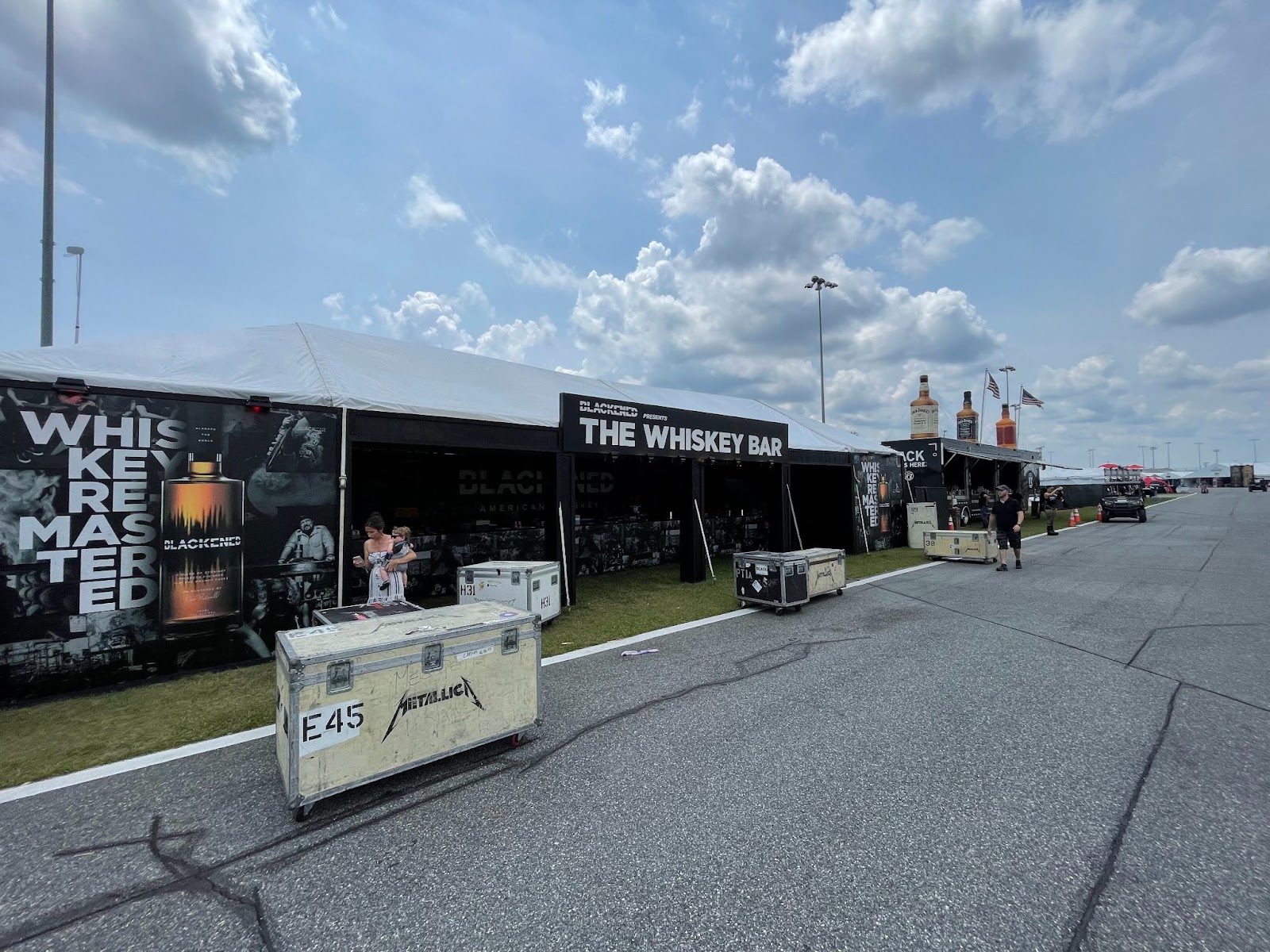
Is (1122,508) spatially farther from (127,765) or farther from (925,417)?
(127,765)

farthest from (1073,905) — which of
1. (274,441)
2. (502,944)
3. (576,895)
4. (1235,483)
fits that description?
(1235,483)

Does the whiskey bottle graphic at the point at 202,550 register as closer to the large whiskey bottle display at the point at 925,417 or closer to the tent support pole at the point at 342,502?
the tent support pole at the point at 342,502

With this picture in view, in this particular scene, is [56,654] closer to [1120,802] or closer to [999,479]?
[1120,802]

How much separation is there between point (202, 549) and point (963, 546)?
1541 cm

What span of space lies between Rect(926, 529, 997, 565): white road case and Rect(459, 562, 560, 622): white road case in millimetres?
10966

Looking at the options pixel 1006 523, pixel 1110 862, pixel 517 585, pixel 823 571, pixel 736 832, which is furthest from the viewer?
pixel 1006 523

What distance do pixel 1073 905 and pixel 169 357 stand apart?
32.5 feet

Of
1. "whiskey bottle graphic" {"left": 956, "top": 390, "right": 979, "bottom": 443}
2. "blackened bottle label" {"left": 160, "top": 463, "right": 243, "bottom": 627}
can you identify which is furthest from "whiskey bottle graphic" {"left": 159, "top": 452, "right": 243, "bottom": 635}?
"whiskey bottle graphic" {"left": 956, "top": 390, "right": 979, "bottom": 443}

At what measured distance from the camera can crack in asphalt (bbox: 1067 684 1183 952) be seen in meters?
2.31

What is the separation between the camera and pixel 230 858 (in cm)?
290

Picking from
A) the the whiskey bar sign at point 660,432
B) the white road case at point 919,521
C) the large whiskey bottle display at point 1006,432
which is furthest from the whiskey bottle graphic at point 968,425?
the the whiskey bar sign at point 660,432

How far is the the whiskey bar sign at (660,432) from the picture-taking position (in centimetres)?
938

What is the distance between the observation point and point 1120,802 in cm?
325

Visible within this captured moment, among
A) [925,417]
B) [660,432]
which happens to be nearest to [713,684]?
[660,432]
